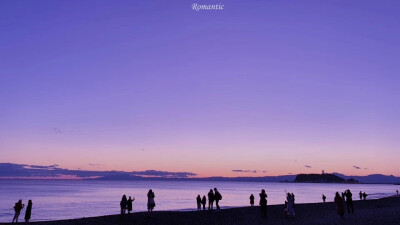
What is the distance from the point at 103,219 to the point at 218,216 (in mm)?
8845

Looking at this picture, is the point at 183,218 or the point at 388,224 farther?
the point at 183,218

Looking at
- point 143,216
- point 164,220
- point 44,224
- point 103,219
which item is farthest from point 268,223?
point 44,224

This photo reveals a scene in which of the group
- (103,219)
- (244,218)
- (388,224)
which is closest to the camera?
(388,224)

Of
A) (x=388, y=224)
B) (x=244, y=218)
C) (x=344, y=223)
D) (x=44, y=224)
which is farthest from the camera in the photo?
(x=244, y=218)

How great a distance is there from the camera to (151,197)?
2489cm

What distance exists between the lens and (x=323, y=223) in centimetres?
2006

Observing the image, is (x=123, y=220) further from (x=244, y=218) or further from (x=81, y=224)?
(x=244, y=218)

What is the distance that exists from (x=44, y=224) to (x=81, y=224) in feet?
8.11

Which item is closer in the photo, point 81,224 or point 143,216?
point 81,224

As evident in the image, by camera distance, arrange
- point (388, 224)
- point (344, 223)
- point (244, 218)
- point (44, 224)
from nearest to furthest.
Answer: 1. point (388, 224)
2. point (344, 223)
3. point (44, 224)
4. point (244, 218)

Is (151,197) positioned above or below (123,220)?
above

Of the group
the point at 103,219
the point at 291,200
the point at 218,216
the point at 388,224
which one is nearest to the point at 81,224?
the point at 103,219

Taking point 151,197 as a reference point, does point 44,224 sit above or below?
below

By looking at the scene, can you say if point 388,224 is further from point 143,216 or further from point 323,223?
point 143,216
